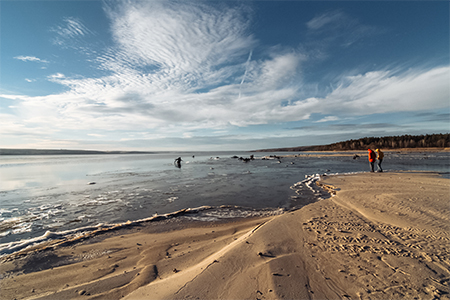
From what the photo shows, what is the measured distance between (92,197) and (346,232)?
45.8ft

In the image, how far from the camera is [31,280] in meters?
4.23

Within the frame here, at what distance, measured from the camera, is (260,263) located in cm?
408

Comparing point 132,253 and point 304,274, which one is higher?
point 304,274

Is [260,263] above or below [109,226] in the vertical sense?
above

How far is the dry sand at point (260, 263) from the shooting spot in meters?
3.32

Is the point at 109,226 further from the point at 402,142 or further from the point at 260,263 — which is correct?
the point at 402,142

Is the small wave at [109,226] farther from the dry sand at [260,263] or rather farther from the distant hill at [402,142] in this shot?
the distant hill at [402,142]

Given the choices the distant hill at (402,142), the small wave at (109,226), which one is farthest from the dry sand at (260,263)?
the distant hill at (402,142)

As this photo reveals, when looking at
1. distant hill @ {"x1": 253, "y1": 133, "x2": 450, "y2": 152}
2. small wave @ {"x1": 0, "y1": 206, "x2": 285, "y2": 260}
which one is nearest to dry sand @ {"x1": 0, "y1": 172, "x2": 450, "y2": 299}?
small wave @ {"x1": 0, "y1": 206, "x2": 285, "y2": 260}

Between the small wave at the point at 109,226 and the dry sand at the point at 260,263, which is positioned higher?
the dry sand at the point at 260,263

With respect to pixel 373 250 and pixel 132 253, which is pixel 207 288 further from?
pixel 373 250

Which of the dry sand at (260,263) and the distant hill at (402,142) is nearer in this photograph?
the dry sand at (260,263)

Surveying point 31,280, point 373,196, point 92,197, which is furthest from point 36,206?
point 373,196

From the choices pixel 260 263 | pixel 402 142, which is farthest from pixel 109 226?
pixel 402 142
